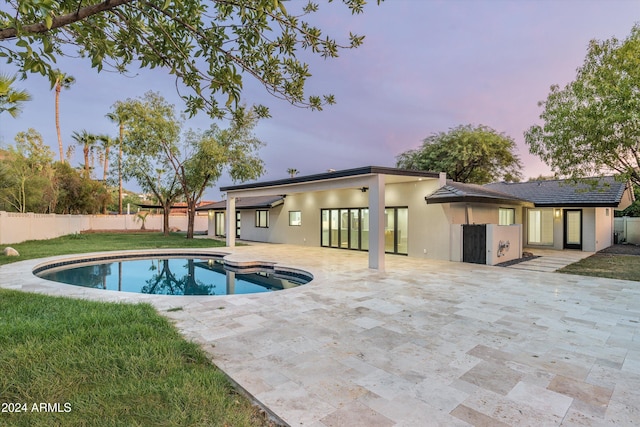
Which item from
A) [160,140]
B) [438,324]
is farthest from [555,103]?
[160,140]

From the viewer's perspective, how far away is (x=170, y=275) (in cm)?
1117

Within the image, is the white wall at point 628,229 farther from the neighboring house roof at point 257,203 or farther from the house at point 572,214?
the neighboring house roof at point 257,203

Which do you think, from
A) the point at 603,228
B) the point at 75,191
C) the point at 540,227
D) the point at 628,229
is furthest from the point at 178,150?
the point at 628,229

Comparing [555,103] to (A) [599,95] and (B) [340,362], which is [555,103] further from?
(B) [340,362]

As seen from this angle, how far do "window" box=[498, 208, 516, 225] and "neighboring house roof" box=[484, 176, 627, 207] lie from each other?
1138mm

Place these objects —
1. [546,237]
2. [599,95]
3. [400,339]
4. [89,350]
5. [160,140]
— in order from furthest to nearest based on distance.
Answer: [160,140] → [546,237] → [599,95] → [400,339] → [89,350]

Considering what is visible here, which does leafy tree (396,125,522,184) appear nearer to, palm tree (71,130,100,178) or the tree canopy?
the tree canopy

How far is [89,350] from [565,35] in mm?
16094

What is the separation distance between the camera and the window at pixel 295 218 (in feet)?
59.1

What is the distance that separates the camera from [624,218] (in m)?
19.0

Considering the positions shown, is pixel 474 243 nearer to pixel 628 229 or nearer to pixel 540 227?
pixel 540 227

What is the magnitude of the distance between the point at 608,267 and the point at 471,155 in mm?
14637

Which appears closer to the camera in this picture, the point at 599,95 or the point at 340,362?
the point at 340,362

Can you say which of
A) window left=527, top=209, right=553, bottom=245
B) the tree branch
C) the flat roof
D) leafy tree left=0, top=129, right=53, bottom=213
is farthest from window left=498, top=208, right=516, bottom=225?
leafy tree left=0, top=129, right=53, bottom=213
